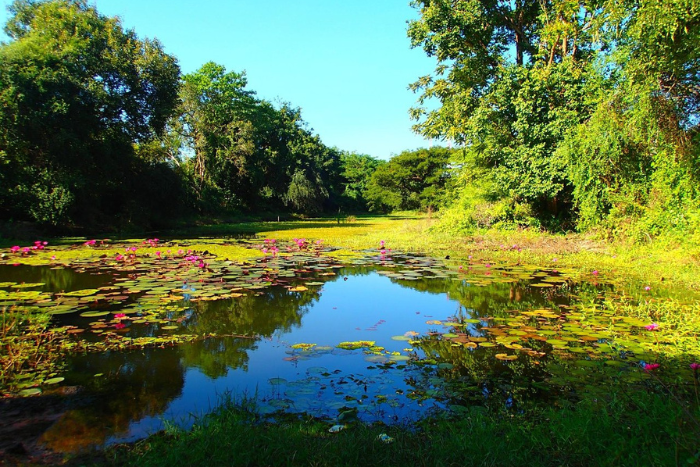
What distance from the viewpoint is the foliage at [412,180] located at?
43906 millimetres

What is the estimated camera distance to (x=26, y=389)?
2.97 metres

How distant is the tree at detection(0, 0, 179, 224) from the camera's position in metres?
14.4

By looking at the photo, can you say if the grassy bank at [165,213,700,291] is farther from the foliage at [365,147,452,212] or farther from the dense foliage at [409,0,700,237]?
the foliage at [365,147,452,212]

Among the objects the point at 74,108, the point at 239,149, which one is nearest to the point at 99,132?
the point at 74,108

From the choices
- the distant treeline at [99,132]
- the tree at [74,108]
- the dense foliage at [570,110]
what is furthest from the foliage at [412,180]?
the tree at [74,108]

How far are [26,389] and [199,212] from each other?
2423cm

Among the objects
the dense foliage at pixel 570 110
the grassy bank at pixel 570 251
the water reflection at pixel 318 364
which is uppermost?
the dense foliage at pixel 570 110

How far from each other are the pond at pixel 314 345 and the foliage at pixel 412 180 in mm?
36813

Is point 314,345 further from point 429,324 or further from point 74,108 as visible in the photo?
point 74,108

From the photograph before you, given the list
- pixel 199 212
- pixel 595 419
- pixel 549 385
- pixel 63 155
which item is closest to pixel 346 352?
pixel 549 385

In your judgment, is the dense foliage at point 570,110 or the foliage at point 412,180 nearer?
the dense foliage at point 570,110

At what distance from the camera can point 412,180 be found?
154 feet

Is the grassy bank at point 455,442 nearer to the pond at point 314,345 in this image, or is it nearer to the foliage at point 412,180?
the pond at point 314,345

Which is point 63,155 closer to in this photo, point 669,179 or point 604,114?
point 604,114
